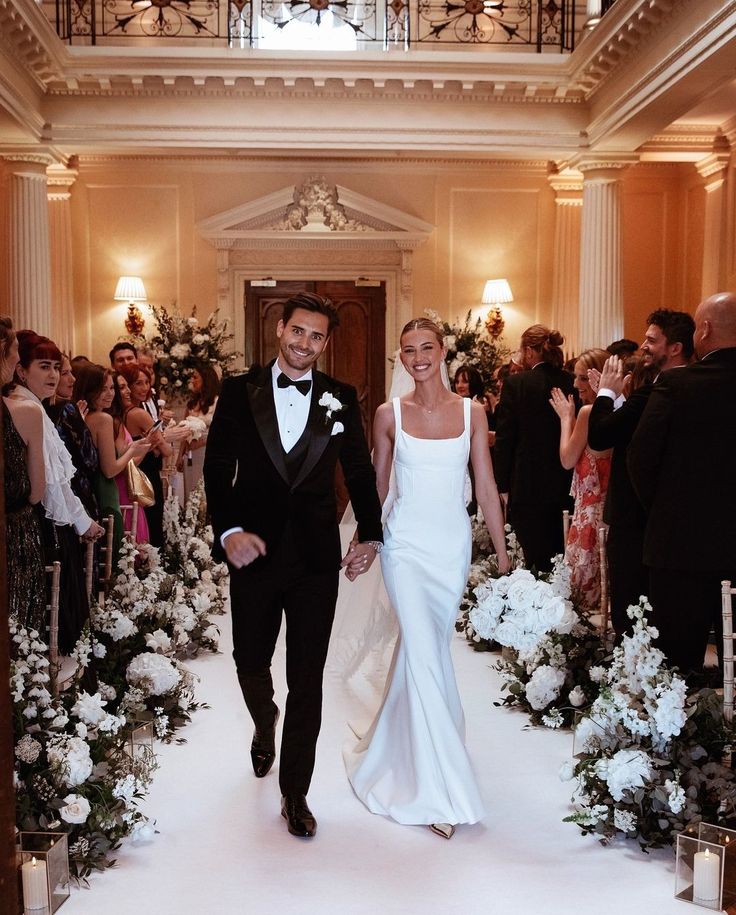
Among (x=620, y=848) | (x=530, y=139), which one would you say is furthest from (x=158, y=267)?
(x=620, y=848)

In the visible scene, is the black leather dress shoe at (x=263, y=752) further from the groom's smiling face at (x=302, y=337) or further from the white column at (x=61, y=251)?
the white column at (x=61, y=251)

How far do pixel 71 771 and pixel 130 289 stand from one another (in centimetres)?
971

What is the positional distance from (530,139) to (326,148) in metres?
2.19

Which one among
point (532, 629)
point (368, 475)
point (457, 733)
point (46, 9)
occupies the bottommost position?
point (457, 733)

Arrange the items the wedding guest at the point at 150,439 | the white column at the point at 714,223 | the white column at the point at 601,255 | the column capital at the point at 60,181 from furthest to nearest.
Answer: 1. the column capital at the point at 60,181
2. the white column at the point at 714,223
3. the white column at the point at 601,255
4. the wedding guest at the point at 150,439

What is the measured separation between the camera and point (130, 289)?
482 inches

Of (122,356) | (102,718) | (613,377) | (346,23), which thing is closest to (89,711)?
(102,718)

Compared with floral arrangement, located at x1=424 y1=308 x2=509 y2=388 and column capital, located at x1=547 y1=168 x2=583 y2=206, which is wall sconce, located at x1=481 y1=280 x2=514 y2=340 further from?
column capital, located at x1=547 y1=168 x2=583 y2=206

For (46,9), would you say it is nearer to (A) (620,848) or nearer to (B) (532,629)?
(B) (532,629)

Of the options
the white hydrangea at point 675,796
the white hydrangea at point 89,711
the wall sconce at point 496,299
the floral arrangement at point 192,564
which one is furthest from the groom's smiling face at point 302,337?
the wall sconce at point 496,299

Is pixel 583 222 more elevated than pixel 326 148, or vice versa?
pixel 326 148

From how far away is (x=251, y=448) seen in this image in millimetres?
3539

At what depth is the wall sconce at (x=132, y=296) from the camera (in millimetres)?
12211

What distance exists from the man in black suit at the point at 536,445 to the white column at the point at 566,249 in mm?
6482
